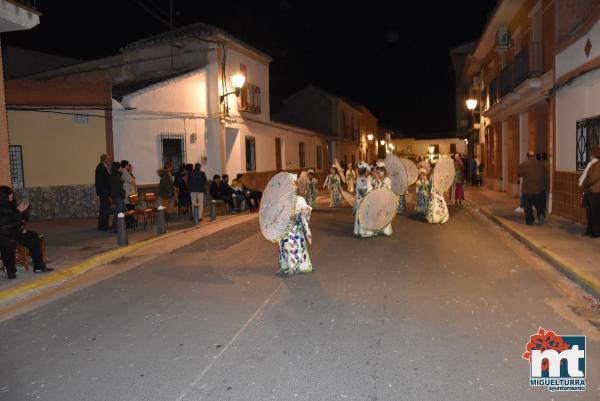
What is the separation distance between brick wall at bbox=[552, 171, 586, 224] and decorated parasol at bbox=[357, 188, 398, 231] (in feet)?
15.8

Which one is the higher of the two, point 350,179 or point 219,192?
point 350,179

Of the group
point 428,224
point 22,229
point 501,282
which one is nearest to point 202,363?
point 501,282

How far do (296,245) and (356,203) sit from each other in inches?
177

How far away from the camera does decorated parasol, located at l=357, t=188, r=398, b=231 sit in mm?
11367

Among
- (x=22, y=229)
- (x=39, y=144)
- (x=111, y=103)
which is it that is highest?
(x=111, y=103)

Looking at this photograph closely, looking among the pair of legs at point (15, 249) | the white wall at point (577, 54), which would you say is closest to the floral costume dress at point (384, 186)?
the white wall at point (577, 54)

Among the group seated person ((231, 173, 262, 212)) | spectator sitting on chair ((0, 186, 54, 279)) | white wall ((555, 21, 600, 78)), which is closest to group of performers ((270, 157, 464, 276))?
seated person ((231, 173, 262, 212))

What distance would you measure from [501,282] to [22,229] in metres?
7.25

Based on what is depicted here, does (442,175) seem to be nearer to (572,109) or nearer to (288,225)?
(572,109)

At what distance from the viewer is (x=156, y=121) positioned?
18734 mm

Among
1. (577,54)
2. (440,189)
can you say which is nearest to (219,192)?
(440,189)

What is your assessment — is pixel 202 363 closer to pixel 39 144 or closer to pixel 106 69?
pixel 39 144

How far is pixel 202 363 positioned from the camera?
4.78m

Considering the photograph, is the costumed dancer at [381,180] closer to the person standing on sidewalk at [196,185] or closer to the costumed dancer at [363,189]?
the costumed dancer at [363,189]
